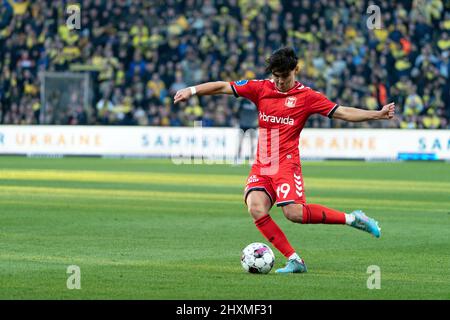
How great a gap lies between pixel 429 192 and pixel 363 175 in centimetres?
505

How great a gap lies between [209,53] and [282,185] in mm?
27245

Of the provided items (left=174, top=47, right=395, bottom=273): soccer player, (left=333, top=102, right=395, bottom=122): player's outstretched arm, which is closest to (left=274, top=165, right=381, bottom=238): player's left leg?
(left=174, top=47, right=395, bottom=273): soccer player

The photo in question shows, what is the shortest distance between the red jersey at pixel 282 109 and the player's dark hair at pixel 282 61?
449mm

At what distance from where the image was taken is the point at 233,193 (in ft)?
70.3

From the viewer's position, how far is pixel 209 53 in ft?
125

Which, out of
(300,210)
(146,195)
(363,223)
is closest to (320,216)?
(300,210)

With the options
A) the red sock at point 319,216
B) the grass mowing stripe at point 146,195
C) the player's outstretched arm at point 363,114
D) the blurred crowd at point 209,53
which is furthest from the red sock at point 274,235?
the blurred crowd at point 209,53

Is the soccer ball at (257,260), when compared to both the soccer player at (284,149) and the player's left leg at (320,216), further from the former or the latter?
the player's left leg at (320,216)

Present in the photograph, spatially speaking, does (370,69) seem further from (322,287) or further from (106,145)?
(322,287)

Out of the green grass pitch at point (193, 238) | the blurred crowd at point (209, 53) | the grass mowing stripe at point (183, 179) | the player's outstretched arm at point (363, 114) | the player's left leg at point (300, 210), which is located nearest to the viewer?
the green grass pitch at point (193, 238)

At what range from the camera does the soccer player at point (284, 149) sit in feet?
35.8

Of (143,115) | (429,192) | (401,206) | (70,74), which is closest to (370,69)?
(143,115)

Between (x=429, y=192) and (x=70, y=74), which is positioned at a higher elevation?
(x=70, y=74)

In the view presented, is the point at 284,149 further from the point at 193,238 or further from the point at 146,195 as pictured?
the point at 146,195
